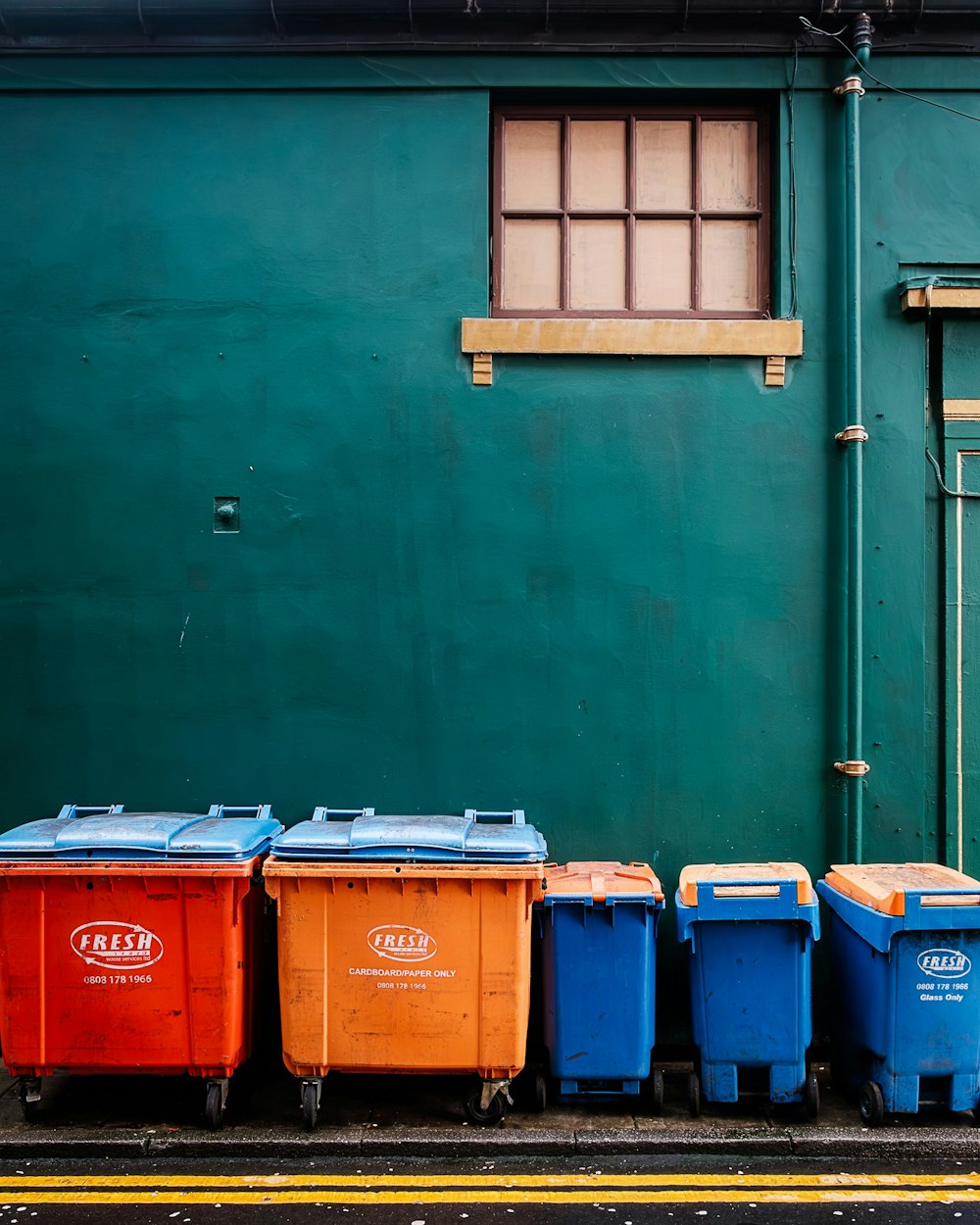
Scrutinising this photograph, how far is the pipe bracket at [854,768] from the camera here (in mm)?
5348

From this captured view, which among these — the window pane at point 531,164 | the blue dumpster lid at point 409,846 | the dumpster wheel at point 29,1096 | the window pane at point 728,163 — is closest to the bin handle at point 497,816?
the blue dumpster lid at point 409,846

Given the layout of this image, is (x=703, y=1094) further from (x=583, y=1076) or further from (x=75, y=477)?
(x=75, y=477)

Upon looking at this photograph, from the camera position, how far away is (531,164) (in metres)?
5.74

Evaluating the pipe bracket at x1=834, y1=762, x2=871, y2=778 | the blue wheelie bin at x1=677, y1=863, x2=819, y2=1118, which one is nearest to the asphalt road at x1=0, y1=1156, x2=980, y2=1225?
the blue wheelie bin at x1=677, y1=863, x2=819, y2=1118

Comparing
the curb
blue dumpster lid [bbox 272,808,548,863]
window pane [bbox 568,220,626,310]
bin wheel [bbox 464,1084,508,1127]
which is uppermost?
window pane [bbox 568,220,626,310]

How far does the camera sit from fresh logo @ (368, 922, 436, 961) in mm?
4359

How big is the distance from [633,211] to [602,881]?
3.98m

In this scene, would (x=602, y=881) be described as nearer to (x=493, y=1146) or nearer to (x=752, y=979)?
(x=752, y=979)

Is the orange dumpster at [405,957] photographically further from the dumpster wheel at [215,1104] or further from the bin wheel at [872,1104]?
the bin wheel at [872,1104]

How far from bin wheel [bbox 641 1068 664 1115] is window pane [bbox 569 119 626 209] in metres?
4.94

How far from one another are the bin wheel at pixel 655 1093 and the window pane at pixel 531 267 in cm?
434

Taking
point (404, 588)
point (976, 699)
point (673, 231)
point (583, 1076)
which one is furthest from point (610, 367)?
point (583, 1076)

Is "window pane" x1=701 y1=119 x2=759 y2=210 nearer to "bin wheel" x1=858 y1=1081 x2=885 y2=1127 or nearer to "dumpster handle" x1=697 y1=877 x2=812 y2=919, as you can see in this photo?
"dumpster handle" x1=697 y1=877 x2=812 y2=919

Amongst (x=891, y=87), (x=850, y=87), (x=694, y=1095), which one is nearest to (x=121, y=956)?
(x=694, y=1095)
